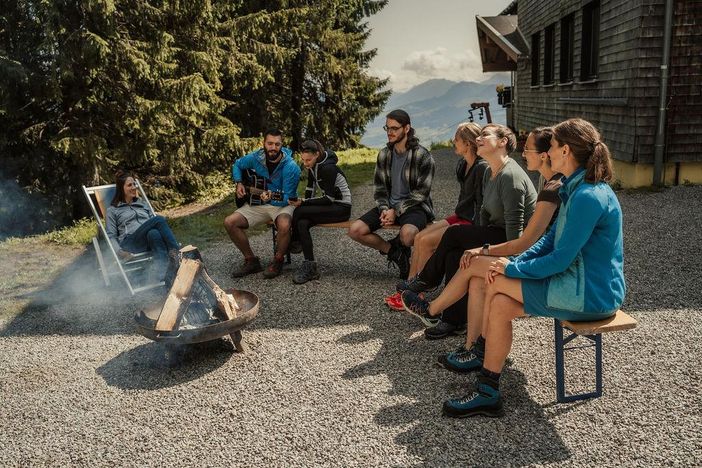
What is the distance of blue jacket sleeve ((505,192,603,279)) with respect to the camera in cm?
320

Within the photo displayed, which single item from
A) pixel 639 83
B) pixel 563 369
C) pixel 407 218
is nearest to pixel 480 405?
pixel 563 369

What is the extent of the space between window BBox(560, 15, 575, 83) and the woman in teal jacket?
11.2 metres

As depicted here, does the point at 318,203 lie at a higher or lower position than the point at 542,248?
lower

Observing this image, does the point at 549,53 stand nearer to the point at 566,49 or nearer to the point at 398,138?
the point at 566,49

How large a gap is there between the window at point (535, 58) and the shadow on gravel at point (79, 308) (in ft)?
44.1

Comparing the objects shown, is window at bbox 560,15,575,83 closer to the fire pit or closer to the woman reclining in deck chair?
the woman reclining in deck chair

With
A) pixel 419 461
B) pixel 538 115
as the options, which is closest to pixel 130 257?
pixel 419 461

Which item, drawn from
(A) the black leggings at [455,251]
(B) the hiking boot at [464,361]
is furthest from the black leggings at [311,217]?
(B) the hiking boot at [464,361]

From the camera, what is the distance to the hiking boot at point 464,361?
4082 mm

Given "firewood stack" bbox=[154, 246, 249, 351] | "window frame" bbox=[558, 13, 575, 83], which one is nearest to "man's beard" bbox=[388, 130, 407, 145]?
"firewood stack" bbox=[154, 246, 249, 351]

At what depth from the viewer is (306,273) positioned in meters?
6.44

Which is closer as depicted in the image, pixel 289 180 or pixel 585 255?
pixel 585 255

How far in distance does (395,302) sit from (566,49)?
10774 mm

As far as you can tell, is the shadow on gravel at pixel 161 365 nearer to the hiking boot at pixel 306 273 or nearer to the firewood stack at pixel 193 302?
the firewood stack at pixel 193 302
